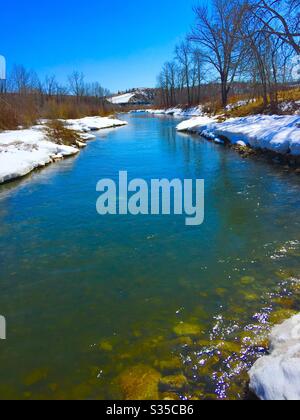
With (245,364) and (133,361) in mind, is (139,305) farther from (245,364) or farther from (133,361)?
(245,364)

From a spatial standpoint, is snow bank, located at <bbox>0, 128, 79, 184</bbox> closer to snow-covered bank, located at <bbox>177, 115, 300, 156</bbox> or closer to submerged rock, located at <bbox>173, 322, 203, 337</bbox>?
snow-covered bank, located at <bbox>177, 115, 300, 156</bbox>

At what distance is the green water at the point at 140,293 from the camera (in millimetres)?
3271

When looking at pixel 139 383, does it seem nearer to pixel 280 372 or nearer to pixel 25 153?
pixel 280 372

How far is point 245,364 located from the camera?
10.8ft

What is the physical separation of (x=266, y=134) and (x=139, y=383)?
1278 centimetres

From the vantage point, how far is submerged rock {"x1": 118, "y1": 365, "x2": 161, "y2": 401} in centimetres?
299

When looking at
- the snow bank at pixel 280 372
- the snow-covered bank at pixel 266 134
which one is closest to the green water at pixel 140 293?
the snow bank at pixel 280 372

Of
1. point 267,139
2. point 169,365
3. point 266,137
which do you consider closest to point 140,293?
point 169,365

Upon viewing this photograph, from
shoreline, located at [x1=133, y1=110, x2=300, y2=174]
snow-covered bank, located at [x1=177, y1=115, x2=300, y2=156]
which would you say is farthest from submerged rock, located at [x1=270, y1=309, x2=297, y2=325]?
snow-covered bank, located at [x1=177, y1=115, x2=300, y2=156]

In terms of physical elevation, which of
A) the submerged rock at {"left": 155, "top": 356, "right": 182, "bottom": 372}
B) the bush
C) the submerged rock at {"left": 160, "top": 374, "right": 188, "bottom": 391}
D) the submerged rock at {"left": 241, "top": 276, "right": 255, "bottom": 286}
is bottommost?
the submerged rock at {"left": 160, "top": 374, "right": 188, "bottom": 391}

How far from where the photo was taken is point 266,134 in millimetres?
13836

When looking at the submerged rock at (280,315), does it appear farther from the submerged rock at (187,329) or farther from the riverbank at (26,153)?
the riverbank at (26,153)

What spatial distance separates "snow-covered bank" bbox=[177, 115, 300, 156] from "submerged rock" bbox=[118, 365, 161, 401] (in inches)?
393

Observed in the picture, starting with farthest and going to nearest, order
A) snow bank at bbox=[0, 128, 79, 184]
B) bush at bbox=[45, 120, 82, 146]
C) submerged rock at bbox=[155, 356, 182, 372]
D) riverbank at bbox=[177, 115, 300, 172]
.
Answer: bush at bbox=[45, 120, 82, 146], snow bank at bbox=[0, 128, 79, 184], riverbank at bbox=[177, 115, 300, 172], submerged rock at bbox=[155, 356, 182, 372]
